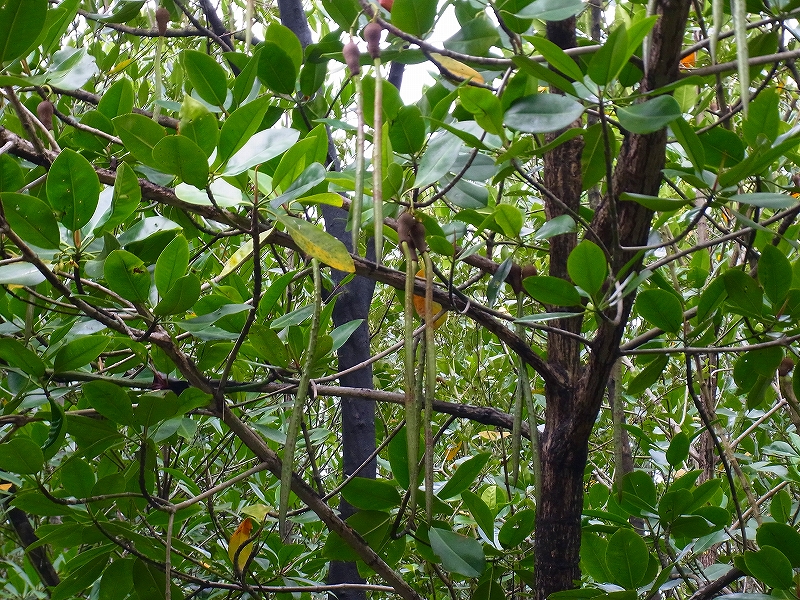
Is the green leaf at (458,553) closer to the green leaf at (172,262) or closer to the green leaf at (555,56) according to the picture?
the green leaf at (172,262)

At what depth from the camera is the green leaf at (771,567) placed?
64 cm

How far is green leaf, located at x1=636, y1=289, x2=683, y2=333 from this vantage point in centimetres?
64

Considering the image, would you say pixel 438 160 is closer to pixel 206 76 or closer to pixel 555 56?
pixel 555 56

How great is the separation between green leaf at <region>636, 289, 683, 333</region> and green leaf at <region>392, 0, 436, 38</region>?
315 mm

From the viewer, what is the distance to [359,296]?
1.20 meters

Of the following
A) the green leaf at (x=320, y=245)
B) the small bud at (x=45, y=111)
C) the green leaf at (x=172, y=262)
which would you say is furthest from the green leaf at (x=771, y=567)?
the small bud at (x=45, y=111)

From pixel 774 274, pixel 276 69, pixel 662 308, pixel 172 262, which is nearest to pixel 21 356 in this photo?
pixel 172 262

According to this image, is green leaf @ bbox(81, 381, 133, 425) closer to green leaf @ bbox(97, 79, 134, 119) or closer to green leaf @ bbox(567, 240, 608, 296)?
green leaf @ bbox(97, 79, 134, 119)

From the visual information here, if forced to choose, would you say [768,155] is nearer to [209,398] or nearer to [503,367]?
[209,398]

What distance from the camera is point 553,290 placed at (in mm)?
624

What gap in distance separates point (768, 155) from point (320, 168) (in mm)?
338

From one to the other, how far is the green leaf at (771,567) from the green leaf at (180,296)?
557mm

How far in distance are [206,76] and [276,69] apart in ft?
A: 0.24

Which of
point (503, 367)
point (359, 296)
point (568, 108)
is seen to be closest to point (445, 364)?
point (503, 367)
